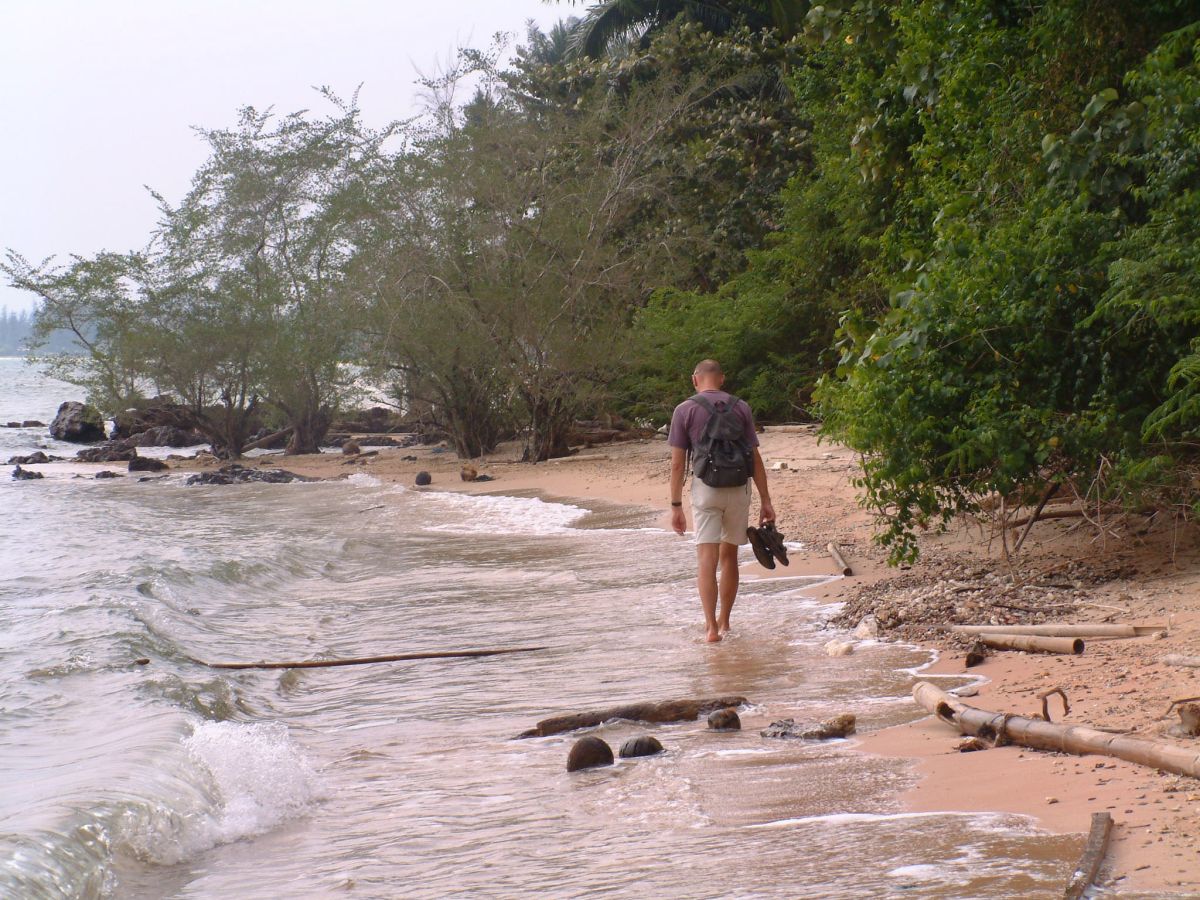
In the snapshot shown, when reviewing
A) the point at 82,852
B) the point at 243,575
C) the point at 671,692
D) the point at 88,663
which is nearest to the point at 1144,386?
the point at 671,692

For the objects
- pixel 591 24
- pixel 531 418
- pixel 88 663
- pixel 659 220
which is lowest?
pixel 88 663

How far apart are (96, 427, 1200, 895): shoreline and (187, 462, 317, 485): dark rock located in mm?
14525

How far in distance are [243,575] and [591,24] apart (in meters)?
21.4

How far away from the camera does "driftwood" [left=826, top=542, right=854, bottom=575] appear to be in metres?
8.88

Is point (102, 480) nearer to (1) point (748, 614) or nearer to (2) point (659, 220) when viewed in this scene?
(2) point (659, 220)

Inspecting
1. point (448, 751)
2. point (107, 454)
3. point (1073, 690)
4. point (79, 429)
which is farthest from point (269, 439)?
point (1073, 690)

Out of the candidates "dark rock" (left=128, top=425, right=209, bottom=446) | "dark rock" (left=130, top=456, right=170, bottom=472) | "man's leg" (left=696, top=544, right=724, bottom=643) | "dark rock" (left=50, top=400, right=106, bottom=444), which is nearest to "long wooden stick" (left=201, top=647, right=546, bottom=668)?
"man's leg" (left=696, top=544, right=724, bottom=643)

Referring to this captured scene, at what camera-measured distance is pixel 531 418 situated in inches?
917

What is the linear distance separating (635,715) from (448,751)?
842 mm

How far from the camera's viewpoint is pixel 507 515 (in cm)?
1548

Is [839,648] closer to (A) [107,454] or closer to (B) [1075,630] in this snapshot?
(B) [1075,630]

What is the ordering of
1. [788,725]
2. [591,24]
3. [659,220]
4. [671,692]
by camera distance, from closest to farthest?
[788,725] < [671,692] < [659,220] < [591,24]

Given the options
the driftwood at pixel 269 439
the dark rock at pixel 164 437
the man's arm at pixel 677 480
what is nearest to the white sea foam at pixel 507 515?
the man's arm at pixel 677 480

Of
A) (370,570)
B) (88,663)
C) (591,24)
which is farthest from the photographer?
(591,24)
